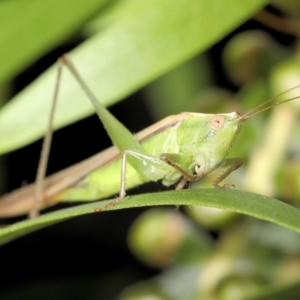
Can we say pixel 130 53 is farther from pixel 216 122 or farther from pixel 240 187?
pixel 240 187

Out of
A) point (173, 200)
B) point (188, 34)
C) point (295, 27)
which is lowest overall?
point (173, 200)

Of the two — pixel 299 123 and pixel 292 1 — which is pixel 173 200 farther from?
pixel 292 1

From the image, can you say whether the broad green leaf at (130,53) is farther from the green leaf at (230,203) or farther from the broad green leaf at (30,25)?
the green leaf at (230,203)

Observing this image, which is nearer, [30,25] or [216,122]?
[30,25]

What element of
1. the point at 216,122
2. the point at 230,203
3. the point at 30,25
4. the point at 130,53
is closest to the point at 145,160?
the point at 216,122

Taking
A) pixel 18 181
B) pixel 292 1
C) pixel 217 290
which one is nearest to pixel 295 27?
pixel 292 1

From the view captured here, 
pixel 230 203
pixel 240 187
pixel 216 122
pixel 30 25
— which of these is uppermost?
pixel 30 25

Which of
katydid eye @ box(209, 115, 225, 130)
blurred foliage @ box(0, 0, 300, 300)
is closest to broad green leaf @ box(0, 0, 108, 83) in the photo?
blurred foliage @ box(0, 0, 300, 300)

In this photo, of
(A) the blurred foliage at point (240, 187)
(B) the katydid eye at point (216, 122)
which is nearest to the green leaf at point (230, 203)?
(A) the blurred foliage at point (240, 187)
